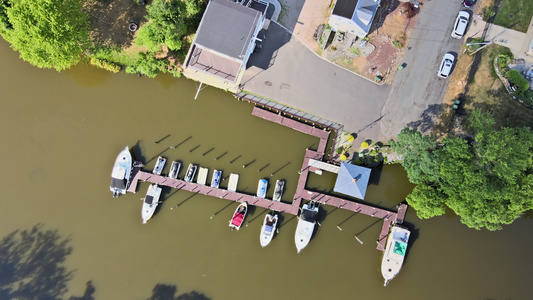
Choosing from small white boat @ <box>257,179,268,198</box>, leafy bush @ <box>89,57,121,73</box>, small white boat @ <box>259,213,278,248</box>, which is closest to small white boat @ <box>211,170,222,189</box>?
small white boat @ <box>257,179,268,198</box>

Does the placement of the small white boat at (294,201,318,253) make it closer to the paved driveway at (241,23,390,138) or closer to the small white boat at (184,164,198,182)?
the paved driveway at (241,23,390,138)

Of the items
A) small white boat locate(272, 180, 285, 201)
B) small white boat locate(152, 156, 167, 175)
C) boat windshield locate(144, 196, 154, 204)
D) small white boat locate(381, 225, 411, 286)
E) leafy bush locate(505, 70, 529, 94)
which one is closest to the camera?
leafy bush locate(505, 70, 529, 94)

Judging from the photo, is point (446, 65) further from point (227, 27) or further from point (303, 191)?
point (227, 27)

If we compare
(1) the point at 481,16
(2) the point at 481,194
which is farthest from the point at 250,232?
(1) the point at 481,16

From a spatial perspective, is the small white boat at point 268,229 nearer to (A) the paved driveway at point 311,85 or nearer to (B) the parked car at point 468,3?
(A) the paved driveway at point 311,85

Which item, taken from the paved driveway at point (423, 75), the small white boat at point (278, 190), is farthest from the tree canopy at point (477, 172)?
the small white boat at point (278, 190)

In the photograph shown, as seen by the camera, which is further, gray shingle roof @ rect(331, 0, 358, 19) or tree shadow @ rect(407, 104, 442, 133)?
tree shadow @ rect(407, 104, 442, 133)
